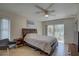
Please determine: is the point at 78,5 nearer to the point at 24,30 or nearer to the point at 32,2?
the point at 32,2

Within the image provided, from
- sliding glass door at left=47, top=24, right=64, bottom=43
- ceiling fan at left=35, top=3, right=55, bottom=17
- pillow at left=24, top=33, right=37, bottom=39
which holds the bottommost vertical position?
pillow at left=24, top=33, right=37, bottom=39

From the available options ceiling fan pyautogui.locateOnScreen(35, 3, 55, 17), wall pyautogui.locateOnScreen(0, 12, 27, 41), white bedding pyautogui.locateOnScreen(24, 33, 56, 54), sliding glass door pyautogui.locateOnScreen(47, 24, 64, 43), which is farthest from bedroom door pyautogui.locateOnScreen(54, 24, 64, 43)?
wall pyautogui.locateOnScreen(0, 12, 27, 41)

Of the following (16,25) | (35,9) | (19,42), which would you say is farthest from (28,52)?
(35,9)

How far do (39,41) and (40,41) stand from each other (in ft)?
0.08

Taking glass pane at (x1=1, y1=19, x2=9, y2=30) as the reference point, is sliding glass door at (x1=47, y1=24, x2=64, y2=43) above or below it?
below

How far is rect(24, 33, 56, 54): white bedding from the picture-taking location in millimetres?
2105

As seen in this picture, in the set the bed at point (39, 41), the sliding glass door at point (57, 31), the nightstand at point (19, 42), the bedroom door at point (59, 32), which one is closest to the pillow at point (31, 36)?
the bed at point (39, 41)

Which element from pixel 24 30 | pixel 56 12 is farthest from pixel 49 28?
pixel 24 30

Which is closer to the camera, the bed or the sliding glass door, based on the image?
the bed

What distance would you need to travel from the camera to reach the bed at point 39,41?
2.11m

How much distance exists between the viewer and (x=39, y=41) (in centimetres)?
217

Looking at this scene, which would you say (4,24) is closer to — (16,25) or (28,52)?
(16,25)

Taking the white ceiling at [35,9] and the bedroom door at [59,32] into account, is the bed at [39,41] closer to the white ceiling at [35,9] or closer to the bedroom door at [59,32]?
the bedroom door at [59,32]

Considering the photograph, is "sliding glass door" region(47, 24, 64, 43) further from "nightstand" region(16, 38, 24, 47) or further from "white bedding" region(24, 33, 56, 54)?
"nightstand" region(16, 38, 24, 47)
